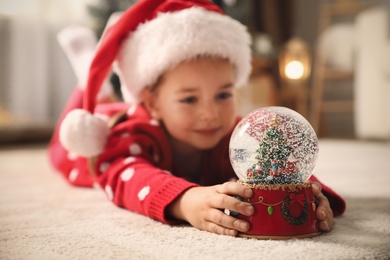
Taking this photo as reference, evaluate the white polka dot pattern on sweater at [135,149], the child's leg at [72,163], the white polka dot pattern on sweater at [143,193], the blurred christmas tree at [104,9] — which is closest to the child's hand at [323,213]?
the white polka dot pattern on sweater at [143,193]

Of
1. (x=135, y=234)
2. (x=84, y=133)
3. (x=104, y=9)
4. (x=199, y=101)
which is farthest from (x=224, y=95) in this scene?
(x=104, y=9)

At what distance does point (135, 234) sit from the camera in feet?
2.15

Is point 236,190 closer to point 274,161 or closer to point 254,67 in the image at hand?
point 274,161

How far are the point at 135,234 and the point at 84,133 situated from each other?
0.34 m

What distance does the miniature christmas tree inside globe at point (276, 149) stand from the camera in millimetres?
615

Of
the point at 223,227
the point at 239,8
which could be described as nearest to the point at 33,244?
the point at 223,227

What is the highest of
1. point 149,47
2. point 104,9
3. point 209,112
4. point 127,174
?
point 104,9

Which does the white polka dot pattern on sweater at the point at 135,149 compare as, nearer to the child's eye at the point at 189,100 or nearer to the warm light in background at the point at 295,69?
the child's eye at the point at 189,100

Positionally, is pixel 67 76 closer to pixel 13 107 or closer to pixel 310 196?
pixel 13 107

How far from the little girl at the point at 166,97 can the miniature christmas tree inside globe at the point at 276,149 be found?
263mm

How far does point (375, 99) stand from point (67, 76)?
6.58 feet

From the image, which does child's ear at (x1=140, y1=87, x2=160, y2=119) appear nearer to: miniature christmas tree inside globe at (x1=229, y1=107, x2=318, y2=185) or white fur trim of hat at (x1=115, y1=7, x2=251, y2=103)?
white fur trim of hat at (x1=115, y1=7, x2=251, y2=103)

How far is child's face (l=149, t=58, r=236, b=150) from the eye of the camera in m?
0.92

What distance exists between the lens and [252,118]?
2.14 ft
